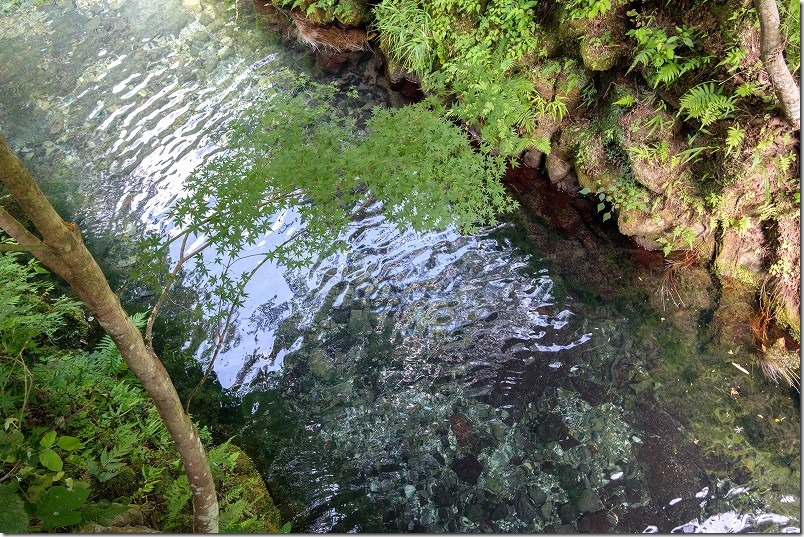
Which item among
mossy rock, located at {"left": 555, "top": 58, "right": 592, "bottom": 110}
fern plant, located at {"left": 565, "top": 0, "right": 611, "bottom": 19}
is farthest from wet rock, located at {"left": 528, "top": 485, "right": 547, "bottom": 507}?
fern plant, located at {"left": 565, "top": 0, "right": 611, "bottom": 19}

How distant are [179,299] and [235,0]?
5.84 meters

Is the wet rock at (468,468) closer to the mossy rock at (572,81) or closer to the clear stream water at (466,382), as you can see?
the clear stream water at (466,382)

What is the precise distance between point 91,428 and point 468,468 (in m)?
2.74

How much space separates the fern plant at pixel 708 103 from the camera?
4711 millimetres

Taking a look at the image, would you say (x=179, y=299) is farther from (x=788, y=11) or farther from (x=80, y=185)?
(x=788, y=11)

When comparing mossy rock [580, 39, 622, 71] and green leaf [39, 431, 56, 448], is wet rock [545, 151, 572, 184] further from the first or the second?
green leaf [39, 431, 56, 448]

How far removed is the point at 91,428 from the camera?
3369mm

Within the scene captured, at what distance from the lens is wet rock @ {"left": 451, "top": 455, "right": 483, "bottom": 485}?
4005 mm

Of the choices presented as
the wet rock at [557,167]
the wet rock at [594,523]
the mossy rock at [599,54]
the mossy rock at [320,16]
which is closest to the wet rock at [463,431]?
the wet rock at [594,523]

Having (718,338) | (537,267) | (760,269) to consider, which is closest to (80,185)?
(537,267)

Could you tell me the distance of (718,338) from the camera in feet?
16.0

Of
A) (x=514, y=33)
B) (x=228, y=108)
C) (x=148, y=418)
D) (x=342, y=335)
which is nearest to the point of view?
(x=148, y=418)

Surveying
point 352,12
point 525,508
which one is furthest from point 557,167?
point 525,508

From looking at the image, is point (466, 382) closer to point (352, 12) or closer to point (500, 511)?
point (500, 511)
